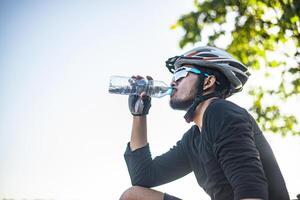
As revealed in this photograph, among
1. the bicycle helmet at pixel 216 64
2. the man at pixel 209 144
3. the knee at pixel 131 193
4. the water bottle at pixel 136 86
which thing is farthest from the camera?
the water bottle at pixel 136 86

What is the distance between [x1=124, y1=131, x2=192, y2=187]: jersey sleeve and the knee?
111 mm

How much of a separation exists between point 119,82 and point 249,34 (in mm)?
7773

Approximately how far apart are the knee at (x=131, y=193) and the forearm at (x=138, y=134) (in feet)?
1.26

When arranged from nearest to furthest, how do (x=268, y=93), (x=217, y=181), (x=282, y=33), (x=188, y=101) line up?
(x=217, y=181)
(x=188, y=101)
(x=282, y=33)
(x=268, y=93)

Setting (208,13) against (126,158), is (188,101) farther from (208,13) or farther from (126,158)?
(208,13)

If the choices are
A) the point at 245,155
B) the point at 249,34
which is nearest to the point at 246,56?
the point at 249,34

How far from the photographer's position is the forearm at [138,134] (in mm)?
3672

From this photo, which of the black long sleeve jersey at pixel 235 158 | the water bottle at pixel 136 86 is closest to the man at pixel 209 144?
the black long sleeve jersey at pixel 235 158

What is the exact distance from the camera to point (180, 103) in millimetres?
3426

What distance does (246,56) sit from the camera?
11.5 m

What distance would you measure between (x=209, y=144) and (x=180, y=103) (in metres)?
0.65

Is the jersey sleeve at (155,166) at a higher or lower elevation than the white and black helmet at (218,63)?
lower

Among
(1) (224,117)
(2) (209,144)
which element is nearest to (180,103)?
(2) (209,144)

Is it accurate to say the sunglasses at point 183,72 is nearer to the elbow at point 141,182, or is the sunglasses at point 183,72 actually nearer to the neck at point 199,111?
the neck at point 199,111
